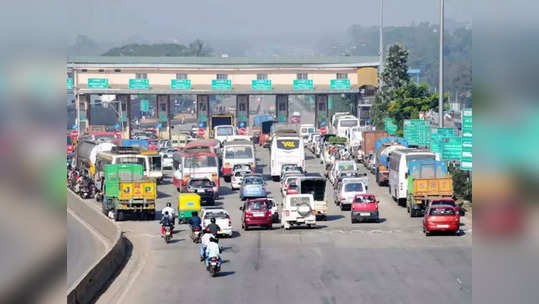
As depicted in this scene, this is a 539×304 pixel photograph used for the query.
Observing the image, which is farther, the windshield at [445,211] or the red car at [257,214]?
the red car at [257,214]

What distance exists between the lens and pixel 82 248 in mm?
42344

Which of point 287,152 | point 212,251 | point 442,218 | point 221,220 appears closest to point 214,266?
point 212,251

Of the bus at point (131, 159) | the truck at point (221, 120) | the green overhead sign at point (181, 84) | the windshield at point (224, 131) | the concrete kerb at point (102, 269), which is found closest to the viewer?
the concrete kerb at point (102, 269)

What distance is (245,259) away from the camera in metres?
34.1

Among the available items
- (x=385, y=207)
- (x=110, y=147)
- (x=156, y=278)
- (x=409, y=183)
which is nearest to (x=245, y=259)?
(x=156, y=278)

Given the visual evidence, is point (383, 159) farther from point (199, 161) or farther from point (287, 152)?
point (199, 161)

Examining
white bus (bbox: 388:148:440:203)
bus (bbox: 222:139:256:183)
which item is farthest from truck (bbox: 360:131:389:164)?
white bus (bbox: 388:148:440:203)

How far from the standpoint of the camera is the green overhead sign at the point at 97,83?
371ft

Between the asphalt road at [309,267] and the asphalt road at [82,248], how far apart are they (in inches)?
65.5

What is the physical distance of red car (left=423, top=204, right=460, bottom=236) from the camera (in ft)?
130

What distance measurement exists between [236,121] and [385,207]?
213ft

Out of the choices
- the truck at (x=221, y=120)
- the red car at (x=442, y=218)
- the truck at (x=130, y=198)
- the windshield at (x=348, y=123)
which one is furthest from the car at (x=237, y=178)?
the windshield at (x=348, y=123)

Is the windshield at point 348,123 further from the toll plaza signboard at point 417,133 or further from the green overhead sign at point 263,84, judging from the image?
the toll plaza signboard at point 417,133
